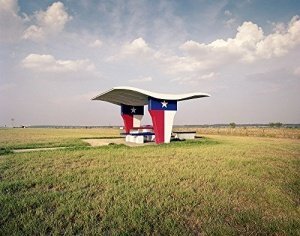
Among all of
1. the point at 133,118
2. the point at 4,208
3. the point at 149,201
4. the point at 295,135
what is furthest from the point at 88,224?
the point at 295,135

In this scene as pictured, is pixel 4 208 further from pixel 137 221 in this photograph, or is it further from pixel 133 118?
pixel 133 118

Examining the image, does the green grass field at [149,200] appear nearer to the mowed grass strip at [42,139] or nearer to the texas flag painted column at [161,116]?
the texas flag painted column at [161,116]

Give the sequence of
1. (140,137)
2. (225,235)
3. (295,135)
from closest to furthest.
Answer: (225,235)
(140,137)
(295,135)

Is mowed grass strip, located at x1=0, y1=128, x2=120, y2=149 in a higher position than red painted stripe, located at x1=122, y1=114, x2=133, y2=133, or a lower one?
lower

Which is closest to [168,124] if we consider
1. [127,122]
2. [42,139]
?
[127,122]

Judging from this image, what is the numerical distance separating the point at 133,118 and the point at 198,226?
2443 cm

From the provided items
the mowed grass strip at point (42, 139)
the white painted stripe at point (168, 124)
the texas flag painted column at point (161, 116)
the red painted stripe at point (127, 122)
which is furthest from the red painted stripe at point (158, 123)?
the red painted stripe at point (127, 122)

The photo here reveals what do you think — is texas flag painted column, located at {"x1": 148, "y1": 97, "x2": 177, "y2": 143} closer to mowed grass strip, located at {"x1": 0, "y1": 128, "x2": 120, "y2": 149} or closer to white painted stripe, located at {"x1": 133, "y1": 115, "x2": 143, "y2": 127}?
mowed grass strip, located at {"x1": 0, "y1": 128, "x2": 120, "y2": 149}

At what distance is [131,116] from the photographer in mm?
29078

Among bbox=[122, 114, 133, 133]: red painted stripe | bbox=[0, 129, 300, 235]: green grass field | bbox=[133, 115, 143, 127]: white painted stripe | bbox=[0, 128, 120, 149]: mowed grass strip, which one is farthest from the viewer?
bbox=[133, 115, 143, 127]: white painted stripe

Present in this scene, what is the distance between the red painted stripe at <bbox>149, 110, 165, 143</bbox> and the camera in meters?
20.5

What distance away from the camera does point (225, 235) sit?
14.5 feet

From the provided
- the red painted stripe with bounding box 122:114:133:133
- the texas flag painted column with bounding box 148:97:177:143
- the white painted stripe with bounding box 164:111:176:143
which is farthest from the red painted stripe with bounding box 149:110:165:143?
the red painted stripe with bounding box 122:114:133:133

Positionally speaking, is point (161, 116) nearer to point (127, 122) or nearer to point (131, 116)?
point (127, 122)
